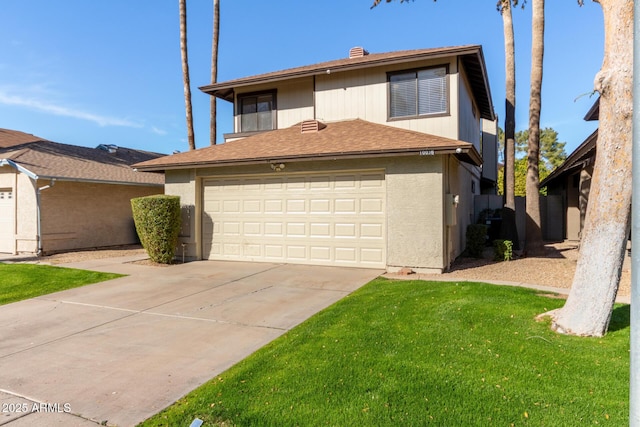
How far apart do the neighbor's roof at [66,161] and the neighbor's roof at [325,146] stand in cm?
393

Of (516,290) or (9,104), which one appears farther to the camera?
(9,104)

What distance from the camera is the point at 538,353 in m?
4.07

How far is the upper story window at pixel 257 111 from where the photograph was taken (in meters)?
13.8

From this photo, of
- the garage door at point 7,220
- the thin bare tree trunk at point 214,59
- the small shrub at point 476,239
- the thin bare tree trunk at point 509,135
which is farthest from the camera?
the thin bare tree trunk at point 214,59

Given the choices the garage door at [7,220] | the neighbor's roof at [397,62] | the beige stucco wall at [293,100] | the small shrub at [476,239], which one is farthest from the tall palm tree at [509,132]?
the garage door at [7,220]

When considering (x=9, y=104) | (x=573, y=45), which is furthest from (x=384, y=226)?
(x=9, y=104)

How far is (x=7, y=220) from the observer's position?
46.2ft

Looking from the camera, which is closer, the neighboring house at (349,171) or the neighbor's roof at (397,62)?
the neighboring house at (349,171)

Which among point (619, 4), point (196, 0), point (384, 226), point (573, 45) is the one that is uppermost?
point (196, 0)

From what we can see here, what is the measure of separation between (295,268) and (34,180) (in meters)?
10.0

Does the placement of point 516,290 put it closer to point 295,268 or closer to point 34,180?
point 295,268

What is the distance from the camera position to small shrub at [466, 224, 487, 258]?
11961 mm

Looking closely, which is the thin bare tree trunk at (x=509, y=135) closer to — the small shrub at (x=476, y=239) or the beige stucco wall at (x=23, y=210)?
the small shrub at (x=476, y=239)

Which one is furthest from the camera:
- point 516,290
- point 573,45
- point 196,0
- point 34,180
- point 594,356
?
point 196,0
